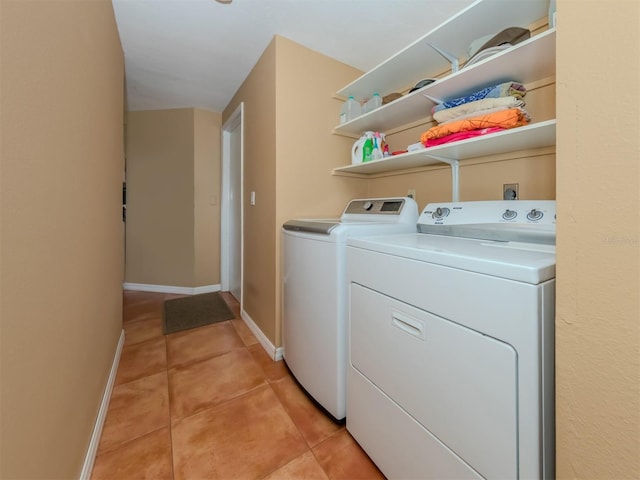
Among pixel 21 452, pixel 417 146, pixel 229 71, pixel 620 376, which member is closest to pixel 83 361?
pixel 21 452

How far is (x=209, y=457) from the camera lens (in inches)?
44.1

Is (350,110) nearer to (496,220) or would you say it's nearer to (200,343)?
(496,220)

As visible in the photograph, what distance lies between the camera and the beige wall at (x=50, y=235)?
1.83ft

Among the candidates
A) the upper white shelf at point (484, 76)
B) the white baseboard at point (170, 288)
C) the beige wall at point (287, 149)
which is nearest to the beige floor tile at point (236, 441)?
the beige wall at point (287, 149)

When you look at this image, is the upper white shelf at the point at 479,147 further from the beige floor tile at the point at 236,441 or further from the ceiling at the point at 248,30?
the beige floor tile at the point at 236,441

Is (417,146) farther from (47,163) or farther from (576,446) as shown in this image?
(47,163)

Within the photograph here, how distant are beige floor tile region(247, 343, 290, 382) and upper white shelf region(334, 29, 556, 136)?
5.91ft

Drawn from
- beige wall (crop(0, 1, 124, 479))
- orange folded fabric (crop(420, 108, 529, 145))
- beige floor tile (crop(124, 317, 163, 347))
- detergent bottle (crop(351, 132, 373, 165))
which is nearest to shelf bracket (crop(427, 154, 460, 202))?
orange folded fabric (crop(420, 108, 529, 145))

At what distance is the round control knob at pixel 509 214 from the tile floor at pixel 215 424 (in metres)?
1.21

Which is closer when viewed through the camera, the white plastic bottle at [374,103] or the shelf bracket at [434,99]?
the shelf bracket at [434,99]

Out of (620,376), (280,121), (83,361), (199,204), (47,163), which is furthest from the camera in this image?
(199,204)

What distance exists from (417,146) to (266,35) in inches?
50.7

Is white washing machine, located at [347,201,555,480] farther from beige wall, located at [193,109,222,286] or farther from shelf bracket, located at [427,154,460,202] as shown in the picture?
beige wall, located at [193,109,222,286]

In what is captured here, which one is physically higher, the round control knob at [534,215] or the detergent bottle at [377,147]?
the detergent bottle at [377,147]
